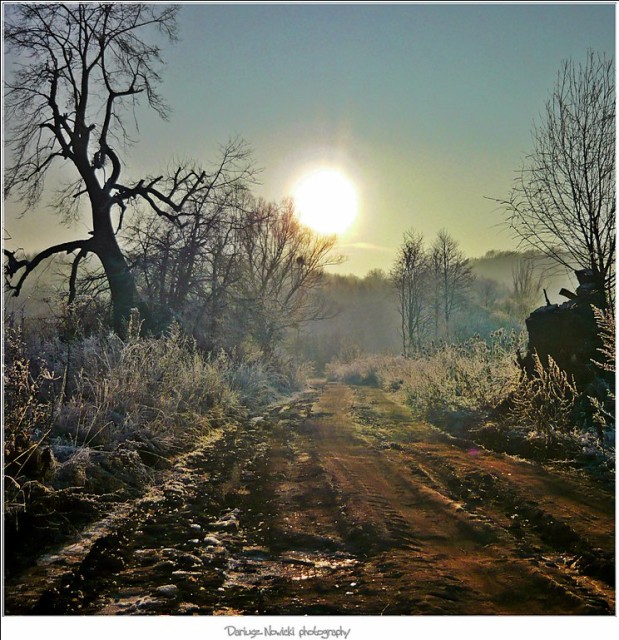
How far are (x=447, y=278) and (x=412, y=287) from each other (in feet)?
2.80

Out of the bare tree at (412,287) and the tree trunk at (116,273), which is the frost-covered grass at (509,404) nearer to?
the bare tree at (412,287)

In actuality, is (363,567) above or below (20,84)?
below

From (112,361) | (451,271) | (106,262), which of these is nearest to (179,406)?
(112,361)

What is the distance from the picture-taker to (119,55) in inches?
349

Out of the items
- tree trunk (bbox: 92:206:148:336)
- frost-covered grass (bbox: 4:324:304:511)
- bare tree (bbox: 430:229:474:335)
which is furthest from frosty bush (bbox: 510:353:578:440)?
tree trunk (bbox: 92:206:148:336)

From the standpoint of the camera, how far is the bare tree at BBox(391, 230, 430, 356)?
9002 mm

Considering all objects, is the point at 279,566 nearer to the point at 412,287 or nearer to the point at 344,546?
the point at 344,546

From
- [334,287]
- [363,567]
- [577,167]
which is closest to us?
[363,567]

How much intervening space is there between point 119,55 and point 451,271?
726 cm

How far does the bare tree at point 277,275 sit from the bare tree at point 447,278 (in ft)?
12.5

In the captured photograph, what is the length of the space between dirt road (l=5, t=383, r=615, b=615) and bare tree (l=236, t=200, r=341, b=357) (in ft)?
39.1

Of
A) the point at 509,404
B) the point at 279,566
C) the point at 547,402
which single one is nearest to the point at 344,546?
the point at 279,566

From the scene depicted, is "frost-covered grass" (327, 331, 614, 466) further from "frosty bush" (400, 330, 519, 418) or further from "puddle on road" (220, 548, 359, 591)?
"puddle on road" (220, 548, 359, 591)
